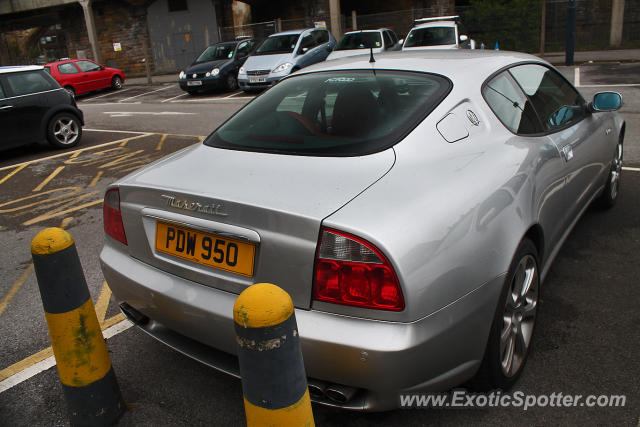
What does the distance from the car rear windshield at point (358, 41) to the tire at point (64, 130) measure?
9031mm

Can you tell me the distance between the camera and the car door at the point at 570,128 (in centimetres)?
328

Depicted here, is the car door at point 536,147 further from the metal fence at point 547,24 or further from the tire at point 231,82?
the metal fence at point 547,24

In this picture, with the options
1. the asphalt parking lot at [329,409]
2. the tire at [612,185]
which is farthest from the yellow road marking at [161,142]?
the tire at [612,185]

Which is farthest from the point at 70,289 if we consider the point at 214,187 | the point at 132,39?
the point at 132,39

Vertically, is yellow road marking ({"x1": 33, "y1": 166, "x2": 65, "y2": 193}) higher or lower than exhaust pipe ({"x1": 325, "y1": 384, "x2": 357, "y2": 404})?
lower

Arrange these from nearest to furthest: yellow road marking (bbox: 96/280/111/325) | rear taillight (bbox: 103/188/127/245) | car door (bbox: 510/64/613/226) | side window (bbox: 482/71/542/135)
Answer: rear taillight (bbox: 103/188/127/245) → side window (bbox: 482/71/542/135) → car door (bbox: 510/64/613/226) → yellow road marking (bbox: 96/280/111/325)

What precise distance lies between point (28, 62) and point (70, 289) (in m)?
36.0

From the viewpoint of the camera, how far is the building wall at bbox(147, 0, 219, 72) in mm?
27109

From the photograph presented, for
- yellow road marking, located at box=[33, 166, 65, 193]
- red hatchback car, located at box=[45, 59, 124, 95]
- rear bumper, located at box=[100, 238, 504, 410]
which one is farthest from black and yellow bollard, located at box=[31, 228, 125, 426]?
red hatchback car, located at box=[45, 59, 124, 95]

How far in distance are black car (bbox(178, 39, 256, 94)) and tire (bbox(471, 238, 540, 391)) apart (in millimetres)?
15375

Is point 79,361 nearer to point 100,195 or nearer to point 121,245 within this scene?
point 121,245

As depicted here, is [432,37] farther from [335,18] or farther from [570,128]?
[570,128]

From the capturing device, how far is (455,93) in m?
2.76

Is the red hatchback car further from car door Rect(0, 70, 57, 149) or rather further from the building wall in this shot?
car door Rect(0, 70, 57, 149)
